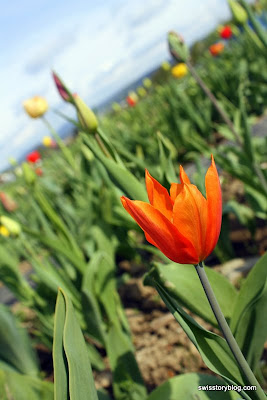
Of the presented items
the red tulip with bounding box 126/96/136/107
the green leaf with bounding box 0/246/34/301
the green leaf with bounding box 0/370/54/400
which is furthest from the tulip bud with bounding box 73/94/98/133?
the red tulip with bounding box 126/96/136/107

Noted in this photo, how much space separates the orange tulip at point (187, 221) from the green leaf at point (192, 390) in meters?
0.42

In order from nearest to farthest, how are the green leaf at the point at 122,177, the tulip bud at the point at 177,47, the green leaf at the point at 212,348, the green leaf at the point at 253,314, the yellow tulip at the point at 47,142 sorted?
the green leaf at the point at 212,348, the green leaf at the point at 253,314, the green leaf at the point at 122,177, the tulip bud at the point at 177,47, the yellow tulip at the point at 47,142

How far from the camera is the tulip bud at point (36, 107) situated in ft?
8.49

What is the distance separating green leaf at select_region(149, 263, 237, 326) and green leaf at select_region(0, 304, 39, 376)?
27.8 inches

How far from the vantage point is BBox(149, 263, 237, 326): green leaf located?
0.94 metres

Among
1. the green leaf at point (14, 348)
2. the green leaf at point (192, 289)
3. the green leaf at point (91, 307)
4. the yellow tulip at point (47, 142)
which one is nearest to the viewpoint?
the green leaf at point (192, 289)

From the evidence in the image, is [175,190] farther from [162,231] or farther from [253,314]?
[253,314]

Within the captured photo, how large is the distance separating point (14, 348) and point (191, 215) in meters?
1.12

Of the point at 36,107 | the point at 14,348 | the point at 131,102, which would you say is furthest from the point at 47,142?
the point at 14,348

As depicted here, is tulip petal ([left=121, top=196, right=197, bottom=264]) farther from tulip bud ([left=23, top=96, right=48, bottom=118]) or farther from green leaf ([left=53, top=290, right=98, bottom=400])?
tulip bud ([left=23, top=96, right=48, bottom=118])

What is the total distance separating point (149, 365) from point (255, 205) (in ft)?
2.99

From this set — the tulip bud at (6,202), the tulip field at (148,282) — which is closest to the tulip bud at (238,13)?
the tulip field at (148,282)

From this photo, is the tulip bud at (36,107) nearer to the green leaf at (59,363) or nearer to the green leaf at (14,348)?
the green leaf at (14,348)

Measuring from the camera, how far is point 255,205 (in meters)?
1.86
